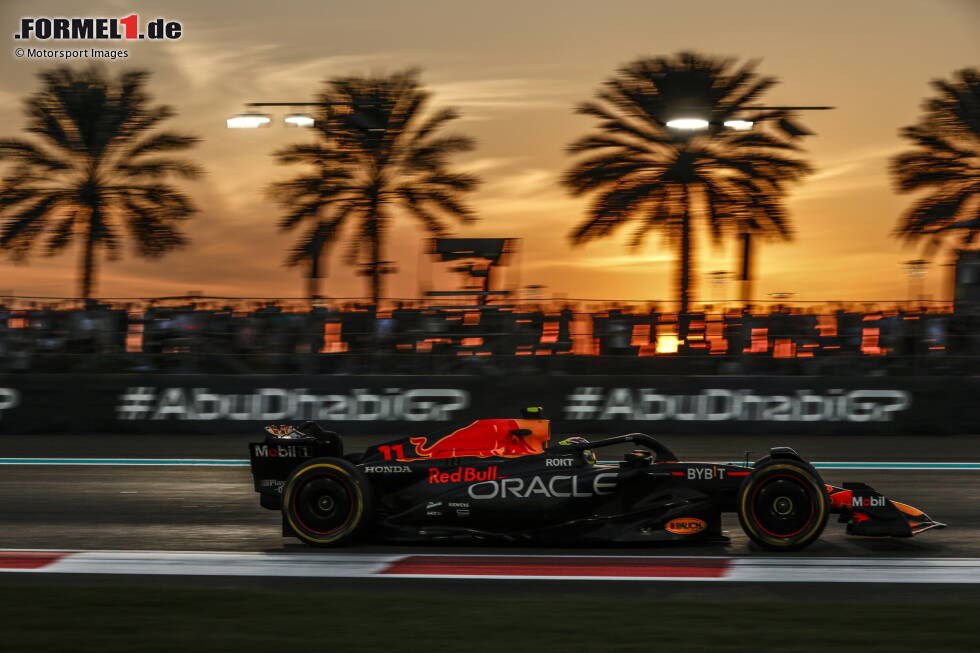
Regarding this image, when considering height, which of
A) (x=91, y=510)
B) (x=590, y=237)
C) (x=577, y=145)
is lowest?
(x=91, y=510)

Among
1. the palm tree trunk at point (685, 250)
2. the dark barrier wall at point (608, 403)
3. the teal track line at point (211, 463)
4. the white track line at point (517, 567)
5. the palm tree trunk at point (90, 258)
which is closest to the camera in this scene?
the white track line at point (517, 567)

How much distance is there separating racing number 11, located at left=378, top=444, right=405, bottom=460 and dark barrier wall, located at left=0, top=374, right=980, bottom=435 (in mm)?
9030

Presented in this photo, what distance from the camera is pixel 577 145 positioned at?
2834 centimetres

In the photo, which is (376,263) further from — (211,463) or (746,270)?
(211,463)

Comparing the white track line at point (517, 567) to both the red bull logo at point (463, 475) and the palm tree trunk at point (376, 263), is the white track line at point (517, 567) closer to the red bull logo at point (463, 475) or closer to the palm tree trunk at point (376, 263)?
the red bull logo at point (463, 475)

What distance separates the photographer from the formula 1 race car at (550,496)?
8258mm

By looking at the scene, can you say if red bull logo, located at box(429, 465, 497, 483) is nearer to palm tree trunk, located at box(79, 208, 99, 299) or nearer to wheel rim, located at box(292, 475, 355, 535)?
wheel rim, located at box(292, 475, 355, 535)

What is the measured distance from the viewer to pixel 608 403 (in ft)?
58.7

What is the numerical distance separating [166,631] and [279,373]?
12.3m

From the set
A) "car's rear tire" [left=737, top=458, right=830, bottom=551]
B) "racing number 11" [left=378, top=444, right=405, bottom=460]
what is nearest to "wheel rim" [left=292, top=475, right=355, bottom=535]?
"racing number 11" [left=378, top=444, right=405, bottom=460]

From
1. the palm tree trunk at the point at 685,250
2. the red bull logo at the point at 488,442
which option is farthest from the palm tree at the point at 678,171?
the red bull logo at the point at 488,442

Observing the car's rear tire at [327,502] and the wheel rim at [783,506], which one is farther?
the car's rear tire at [327,502]

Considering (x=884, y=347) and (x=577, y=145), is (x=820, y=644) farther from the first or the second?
(x=577, y=145)

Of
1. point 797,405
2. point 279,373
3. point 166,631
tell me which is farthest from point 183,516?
point 797,405
